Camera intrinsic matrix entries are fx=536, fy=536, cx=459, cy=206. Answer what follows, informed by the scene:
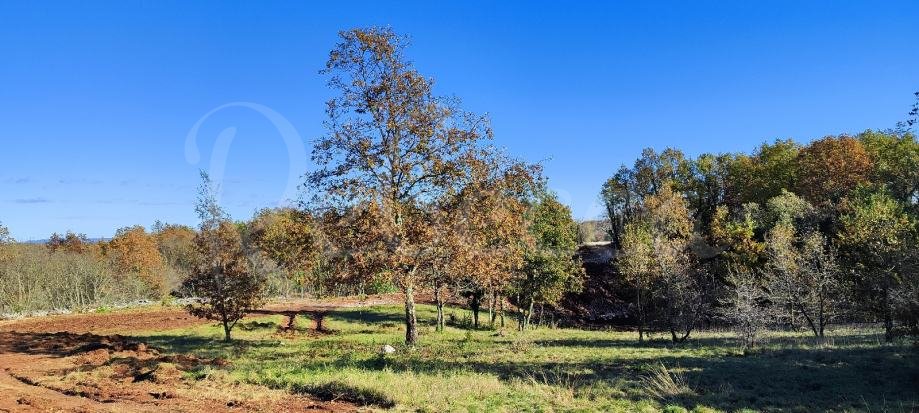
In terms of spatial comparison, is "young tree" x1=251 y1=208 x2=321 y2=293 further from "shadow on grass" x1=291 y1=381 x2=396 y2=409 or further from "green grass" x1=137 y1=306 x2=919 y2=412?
"shadow on grass" x1=291 y1=381 x2=396 y2=409

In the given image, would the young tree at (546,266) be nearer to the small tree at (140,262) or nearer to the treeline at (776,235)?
the treeline at (776,235)

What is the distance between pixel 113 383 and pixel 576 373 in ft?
51.1

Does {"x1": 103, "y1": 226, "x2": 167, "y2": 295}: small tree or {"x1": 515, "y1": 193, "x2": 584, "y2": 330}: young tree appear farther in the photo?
{"x1": 103, "y1": 226, "x2": 167, "y2": 295}: small tree

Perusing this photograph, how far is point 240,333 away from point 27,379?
Result: 16391mm

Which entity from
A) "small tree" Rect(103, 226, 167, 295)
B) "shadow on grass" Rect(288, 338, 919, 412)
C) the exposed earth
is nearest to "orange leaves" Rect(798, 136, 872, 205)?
"shadow on grass" Rect(288, 338, 919, 412)

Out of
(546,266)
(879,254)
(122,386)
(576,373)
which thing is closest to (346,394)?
(122,386)

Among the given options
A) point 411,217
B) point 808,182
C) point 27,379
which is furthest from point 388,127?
point 808,182

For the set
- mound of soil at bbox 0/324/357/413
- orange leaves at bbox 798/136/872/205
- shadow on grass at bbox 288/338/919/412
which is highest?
orange leaves at bbox 798/136/872/205

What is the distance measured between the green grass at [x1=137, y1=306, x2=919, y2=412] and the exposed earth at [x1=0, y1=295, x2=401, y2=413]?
124cm

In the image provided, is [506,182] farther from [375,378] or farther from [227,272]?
[227,272]

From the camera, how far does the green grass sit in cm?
1519

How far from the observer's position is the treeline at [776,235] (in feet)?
97.4

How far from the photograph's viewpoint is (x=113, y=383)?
56.2ft

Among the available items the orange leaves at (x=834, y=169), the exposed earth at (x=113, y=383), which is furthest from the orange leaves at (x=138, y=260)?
the orange leaves at (x=834, y=169)
